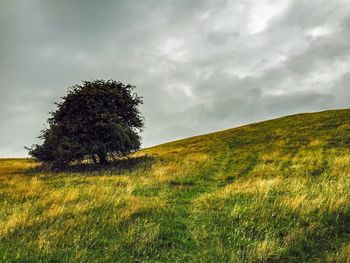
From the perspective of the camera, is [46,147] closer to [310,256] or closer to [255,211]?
[255,211]

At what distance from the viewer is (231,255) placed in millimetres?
8758

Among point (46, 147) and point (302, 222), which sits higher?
point (46, 147)

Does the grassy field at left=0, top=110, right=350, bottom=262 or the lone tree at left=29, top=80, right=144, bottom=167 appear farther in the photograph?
the lone tree at left=29, top=80, right=144, bottom=167

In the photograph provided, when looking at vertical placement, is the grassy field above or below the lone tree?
below

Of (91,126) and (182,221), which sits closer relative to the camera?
(182,221)

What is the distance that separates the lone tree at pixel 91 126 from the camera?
29.3 metres

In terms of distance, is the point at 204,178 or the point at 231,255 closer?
the point at 231,255

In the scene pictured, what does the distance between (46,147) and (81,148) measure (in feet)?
13.4

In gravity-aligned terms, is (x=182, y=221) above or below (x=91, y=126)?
below

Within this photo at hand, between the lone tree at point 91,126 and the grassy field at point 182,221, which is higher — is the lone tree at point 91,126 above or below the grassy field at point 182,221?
above

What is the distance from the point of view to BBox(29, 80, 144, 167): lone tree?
2928 centimetres

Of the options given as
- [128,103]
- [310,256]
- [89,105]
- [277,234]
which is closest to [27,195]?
[277,234]

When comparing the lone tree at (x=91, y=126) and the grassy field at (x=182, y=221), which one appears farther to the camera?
the lone tree at (x=91, y=126)

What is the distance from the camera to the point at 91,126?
29484 millimetres
